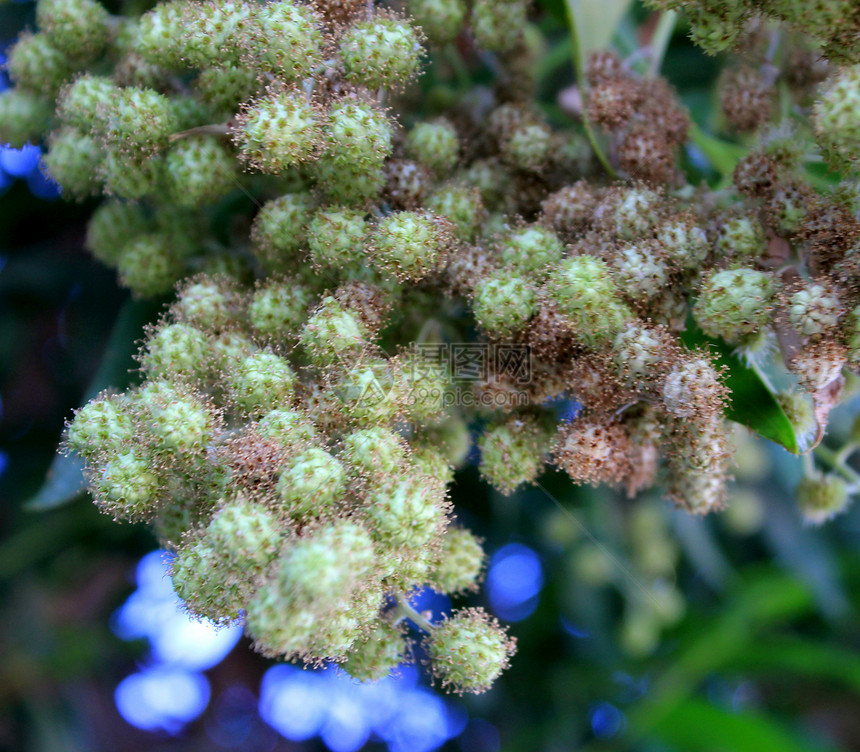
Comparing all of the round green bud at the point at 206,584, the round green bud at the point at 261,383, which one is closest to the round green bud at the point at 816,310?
the round green bud at the point at 261,383

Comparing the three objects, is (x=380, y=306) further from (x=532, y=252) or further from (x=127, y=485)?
(x=127, y=485)

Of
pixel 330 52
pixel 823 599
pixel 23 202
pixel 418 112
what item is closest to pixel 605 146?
pixel 418 112

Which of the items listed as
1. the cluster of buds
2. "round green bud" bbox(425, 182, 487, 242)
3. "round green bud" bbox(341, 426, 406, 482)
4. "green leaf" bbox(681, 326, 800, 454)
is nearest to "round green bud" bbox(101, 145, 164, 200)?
the cluster of buds

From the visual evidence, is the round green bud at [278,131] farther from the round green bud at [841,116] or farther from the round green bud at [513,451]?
the round green bud at [841,116]

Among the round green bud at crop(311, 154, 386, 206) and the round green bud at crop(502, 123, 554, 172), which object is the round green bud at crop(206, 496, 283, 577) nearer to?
the round green bud at crop(311, 154, 386, 206)

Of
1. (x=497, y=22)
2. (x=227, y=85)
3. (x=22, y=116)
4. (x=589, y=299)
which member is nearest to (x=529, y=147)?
(x=497, y=22)

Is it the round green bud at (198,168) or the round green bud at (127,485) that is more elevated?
the round green bud at (198,168)

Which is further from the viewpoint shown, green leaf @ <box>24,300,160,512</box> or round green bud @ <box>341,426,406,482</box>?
green leaf @ <box>24,300,160,512</box>
